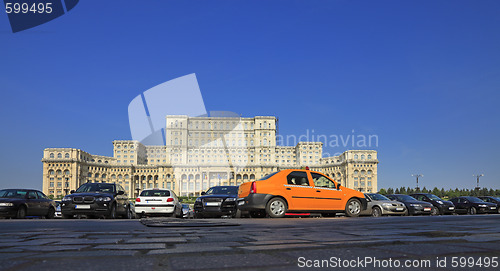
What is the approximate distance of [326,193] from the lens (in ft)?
47.1

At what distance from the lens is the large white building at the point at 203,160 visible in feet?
473

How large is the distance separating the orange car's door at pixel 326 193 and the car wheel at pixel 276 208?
131 centimetres

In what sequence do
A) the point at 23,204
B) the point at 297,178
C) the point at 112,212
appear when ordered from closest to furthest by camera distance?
the point at 297,178
the point at 112,212
the point at 23,204

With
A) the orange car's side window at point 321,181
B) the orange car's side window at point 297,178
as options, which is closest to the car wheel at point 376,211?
the orange car's side window at point 321,181

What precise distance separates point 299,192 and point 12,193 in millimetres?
12023

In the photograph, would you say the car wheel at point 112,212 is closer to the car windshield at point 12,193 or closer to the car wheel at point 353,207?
the car windshield at point 12,193

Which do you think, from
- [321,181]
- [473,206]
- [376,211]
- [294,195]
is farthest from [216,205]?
[473,206]

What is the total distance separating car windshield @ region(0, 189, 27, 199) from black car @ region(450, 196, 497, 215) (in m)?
24.6

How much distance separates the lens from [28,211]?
17156 mm

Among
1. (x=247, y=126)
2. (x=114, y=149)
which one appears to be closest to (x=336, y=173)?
(x=247, y=126)

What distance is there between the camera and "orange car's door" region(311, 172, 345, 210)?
14.2m

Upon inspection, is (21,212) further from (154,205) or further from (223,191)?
(223,191)

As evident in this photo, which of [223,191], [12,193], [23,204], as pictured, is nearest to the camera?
[23,204]

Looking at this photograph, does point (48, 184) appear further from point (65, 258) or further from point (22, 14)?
point (65, 258)
